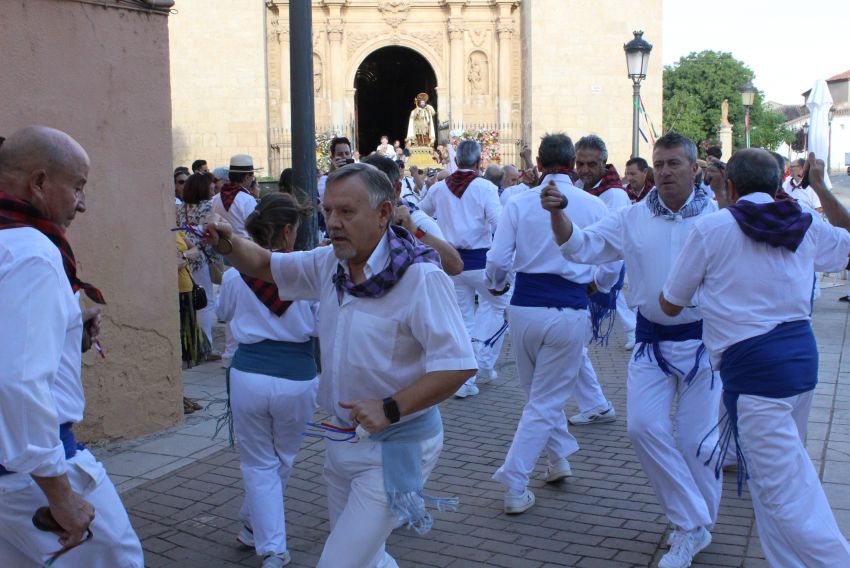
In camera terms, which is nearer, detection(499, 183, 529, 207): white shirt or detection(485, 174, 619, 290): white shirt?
detection(485, 174, 619, 290): white shirt

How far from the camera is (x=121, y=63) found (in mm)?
6898

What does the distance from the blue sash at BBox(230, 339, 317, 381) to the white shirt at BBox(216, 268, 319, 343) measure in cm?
4

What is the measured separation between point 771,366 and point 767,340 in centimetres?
12

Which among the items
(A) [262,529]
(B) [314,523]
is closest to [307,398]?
(A) [262,529]

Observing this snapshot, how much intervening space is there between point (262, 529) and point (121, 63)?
384cm

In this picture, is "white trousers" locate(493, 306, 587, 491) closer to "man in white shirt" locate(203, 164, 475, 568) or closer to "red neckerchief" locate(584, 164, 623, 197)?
"red neckerchief" locate(584, 164, 623, 197)

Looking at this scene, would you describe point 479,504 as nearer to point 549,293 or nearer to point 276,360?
point 549,293

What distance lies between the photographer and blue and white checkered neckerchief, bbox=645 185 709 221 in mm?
5062

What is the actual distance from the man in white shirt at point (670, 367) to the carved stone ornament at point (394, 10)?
27321 mm

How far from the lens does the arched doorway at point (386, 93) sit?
39906mm

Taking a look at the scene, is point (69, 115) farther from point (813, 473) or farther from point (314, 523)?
point (813, 473)

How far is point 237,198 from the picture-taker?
953 centimetres

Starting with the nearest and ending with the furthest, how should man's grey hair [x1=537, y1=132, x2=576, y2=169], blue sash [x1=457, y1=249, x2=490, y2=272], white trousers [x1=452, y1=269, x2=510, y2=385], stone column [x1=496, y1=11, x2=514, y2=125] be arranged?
man's grey hair [x1=537, y1=132, x2=576, y2=169], white trousers [x1=452, y1=269, x2=510, y2=385], blue sash [x1=457, y1=249, x2=490, y2=272], stone column [x1=496, y1=11, x2=514, y2=125]

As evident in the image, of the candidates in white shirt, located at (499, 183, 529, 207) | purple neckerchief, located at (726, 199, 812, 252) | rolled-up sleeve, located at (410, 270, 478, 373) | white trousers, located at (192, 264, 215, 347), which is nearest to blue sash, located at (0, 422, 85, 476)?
rolled-up sleeve, located at (410, 270, 478, 373)
